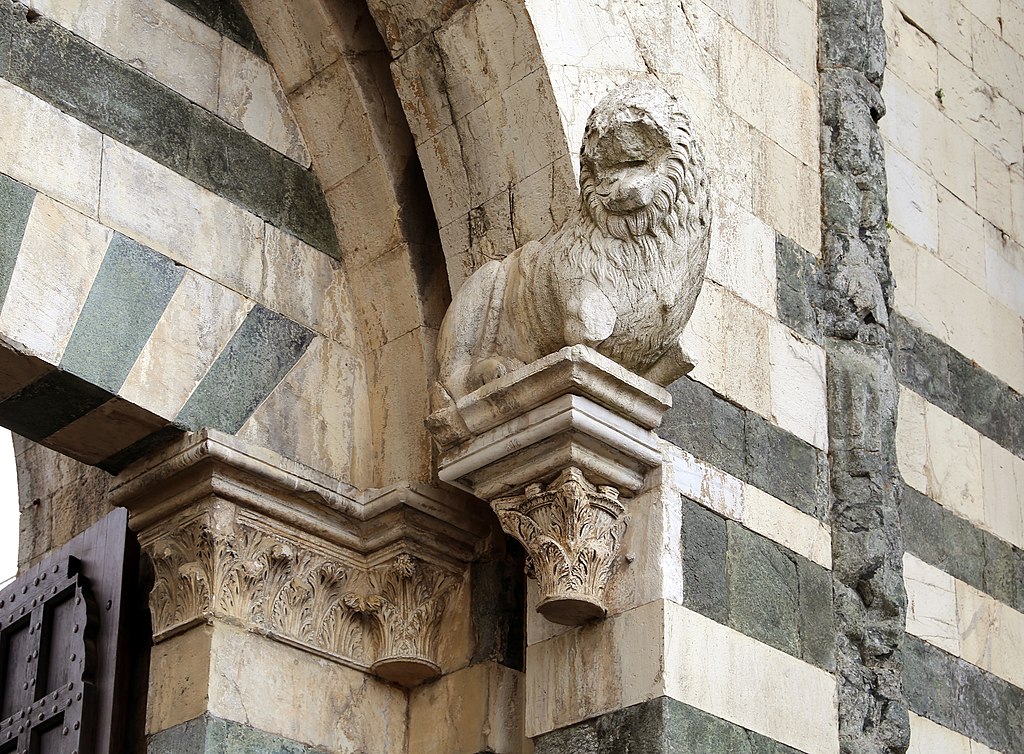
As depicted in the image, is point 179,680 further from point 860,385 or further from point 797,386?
point 860,385

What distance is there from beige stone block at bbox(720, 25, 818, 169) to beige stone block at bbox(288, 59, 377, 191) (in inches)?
34.8

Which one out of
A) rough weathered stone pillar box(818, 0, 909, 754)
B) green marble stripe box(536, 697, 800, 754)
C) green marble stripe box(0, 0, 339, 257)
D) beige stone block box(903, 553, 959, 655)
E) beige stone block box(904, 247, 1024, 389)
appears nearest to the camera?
green marble stripe box(536, 697, 800, 754)

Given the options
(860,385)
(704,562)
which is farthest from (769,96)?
(704,562)

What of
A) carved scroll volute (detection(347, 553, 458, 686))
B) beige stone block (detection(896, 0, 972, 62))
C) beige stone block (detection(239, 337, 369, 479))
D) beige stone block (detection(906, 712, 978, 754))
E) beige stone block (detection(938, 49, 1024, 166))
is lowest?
→ beige stone block (detection(906, 712, 978, 754))

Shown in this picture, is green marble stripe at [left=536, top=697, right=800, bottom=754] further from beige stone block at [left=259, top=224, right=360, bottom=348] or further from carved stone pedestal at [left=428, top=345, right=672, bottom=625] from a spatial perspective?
beige stone block at [left=259, top=224, right=360, bottom=348]

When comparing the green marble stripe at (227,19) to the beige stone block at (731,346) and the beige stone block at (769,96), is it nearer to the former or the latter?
the beige stone block at (769,96)

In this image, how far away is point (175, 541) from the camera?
3.88 m

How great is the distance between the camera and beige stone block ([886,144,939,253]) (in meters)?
5.12

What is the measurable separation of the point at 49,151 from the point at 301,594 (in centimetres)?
109

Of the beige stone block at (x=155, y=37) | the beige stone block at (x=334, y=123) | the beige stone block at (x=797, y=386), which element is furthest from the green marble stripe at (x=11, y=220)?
the beige stone block at (x=797, y=386)

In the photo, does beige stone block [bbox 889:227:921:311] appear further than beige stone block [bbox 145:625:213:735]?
Yes

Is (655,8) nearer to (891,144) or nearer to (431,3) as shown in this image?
(431,3)

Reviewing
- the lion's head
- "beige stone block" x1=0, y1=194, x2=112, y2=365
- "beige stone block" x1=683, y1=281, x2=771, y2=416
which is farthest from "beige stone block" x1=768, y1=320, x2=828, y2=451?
"beige stone block" x1=0, y1=194, x2=112, y2=365

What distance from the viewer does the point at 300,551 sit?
3949 mm
